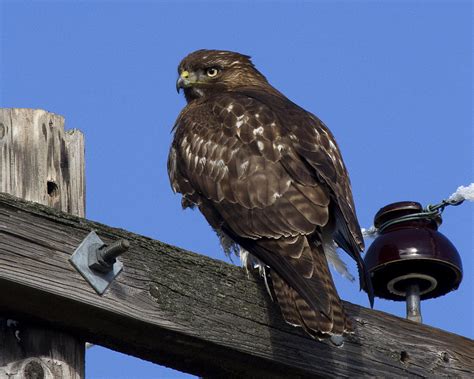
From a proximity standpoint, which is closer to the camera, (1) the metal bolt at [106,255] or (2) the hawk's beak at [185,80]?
(1) the metal bolt at [106,255]

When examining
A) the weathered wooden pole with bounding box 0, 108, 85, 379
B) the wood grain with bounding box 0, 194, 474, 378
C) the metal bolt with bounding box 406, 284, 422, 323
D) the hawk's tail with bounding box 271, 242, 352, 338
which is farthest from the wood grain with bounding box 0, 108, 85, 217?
the metal bolt with bounding box 406, 284, 422, 323

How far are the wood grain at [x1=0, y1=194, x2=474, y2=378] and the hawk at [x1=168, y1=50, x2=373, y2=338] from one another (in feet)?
0.48

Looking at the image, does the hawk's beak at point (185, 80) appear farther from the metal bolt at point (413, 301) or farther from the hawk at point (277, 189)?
the metal bolt at point (413, 301)

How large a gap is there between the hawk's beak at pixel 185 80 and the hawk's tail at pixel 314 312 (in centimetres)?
380

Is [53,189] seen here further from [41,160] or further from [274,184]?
[274,184]

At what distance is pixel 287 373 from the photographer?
4449mm

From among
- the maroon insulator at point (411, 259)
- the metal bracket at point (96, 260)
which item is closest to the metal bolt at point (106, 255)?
the metal bracket at point (96, 260)

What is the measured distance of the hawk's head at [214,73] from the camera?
8406 millimetres

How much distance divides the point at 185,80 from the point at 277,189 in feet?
9.60

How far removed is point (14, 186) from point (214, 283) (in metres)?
0.86

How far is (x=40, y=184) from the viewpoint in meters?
3.98

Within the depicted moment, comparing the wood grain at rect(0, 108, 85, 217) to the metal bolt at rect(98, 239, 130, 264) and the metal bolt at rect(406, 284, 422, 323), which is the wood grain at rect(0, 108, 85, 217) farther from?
the metal bolt at rect(406, 284, 422, 323)

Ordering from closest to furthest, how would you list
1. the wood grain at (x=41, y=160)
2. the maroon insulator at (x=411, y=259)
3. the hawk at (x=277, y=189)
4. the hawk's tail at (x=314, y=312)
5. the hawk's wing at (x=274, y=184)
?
the wood grain at (x=41, y=160), the hawk's tail at (x=314, y=312), the hawk at (x=277, y=189), the hawk's wing at (x=274, y=184), the maroon insulator at (x=411, y=259)

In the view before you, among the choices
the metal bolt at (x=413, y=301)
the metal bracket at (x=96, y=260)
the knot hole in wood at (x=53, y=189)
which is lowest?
the metal bracket at (x=96, y=260)
